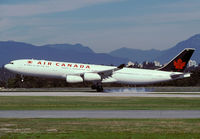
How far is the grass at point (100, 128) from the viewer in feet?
58.5

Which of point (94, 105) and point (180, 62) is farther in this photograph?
point (180, 62)

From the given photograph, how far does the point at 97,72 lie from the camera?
61031mm

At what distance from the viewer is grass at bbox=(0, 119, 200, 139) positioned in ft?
58.5

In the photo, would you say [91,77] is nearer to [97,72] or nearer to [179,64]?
[97,72]

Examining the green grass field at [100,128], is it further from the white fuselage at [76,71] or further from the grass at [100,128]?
the white fuselage at [76,71]

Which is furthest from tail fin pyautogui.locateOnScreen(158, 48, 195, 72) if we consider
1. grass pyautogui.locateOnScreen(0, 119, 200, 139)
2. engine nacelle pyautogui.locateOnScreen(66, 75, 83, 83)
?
grass pyautogui.locateOnScreen(0, 119, 200, 139)

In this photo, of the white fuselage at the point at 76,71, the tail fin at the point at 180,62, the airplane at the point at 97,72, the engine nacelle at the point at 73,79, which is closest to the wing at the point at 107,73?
the airplane at the point at 97,72

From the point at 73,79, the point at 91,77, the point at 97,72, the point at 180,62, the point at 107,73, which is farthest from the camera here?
the point at 180,62

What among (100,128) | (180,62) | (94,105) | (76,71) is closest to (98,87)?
(76,71)

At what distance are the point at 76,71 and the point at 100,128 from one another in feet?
134

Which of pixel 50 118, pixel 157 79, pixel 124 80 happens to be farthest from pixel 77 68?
pixel 50 118

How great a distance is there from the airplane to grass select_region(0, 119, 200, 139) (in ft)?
120

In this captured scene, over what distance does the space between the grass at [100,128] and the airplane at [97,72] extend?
120 ft

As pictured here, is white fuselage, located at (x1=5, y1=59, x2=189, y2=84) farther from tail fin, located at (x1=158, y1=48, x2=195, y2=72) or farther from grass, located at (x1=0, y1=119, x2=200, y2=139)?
grass, located at (x1=0, y1=119, x2=200, y2=139)
